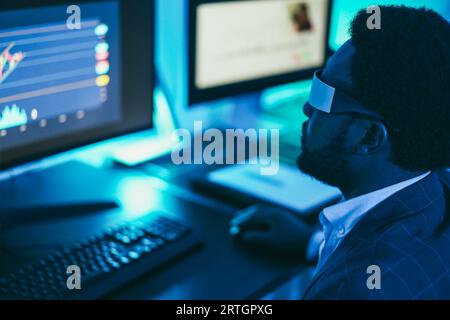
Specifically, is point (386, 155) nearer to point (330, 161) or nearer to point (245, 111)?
point (330, 161)

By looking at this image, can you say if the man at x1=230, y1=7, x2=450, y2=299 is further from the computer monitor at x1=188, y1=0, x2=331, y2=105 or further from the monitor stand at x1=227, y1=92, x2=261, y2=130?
the monitor stand at x1=227, y1=92, x2=261, y2=130

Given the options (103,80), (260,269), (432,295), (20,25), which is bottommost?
(260,269)

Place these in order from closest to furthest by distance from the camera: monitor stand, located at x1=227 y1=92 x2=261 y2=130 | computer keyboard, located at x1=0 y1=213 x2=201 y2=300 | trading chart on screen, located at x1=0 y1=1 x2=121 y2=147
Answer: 1. computer keyboard, located at x1=0 y1=213 x2=201 y2=300
2. trading chart on screen, located at x1=0 y1=1 x2=121 y2=147
3. monitor stand, located at x1=227 y1=92 x2=261 y2=130

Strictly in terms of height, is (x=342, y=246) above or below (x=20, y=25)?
below

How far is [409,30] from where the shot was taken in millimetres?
828

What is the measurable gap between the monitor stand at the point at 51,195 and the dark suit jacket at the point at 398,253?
0.68m

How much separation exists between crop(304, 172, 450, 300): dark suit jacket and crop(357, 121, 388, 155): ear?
0.08m

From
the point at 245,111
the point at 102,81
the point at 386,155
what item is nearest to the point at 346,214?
the point at 386,155

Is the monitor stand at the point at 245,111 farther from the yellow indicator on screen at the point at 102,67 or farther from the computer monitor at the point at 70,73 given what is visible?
the yellow indicator on screen at the point at 102,67

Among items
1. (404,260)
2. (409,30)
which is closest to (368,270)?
(404,260)

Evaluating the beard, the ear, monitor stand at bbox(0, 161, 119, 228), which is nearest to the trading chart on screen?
monitor stand at bbox(0, 161, 119, 228)

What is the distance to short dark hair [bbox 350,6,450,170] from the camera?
82 cm

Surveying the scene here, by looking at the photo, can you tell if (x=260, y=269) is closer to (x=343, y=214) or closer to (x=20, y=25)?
(x=343, y=214)
